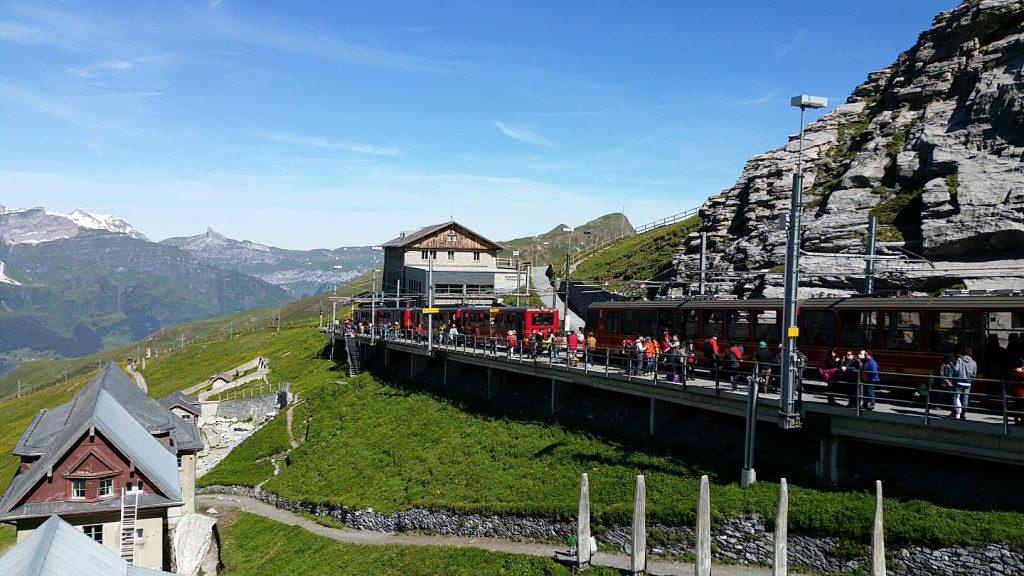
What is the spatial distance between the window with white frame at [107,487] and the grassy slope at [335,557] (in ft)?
20.5

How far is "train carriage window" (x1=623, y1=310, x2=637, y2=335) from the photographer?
3897cm

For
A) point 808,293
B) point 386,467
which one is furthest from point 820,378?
point 386,467

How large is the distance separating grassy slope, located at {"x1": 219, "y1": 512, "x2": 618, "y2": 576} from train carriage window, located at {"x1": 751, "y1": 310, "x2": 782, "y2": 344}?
1243cm

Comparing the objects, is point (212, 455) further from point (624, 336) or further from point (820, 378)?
point (820, 378)

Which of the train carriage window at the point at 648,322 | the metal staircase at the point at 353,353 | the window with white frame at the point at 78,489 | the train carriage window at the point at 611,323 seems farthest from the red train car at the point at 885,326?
the metal staircase at the point at 353,353

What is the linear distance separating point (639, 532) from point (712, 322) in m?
13.6

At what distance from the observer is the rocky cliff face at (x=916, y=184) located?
137 ft

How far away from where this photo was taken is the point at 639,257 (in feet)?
297

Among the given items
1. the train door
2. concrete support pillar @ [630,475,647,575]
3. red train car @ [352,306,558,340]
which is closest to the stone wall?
concrete support pillar @ [630,475,647,575]

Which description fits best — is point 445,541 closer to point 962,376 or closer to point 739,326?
point 739,326

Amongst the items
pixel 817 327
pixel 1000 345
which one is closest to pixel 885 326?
pixel 817 327

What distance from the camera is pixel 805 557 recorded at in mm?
20297

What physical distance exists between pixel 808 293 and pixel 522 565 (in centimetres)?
2655

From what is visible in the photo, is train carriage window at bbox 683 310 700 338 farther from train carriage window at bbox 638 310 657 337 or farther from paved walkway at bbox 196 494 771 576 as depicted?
paved walkway at bbox 196 494 771 576
